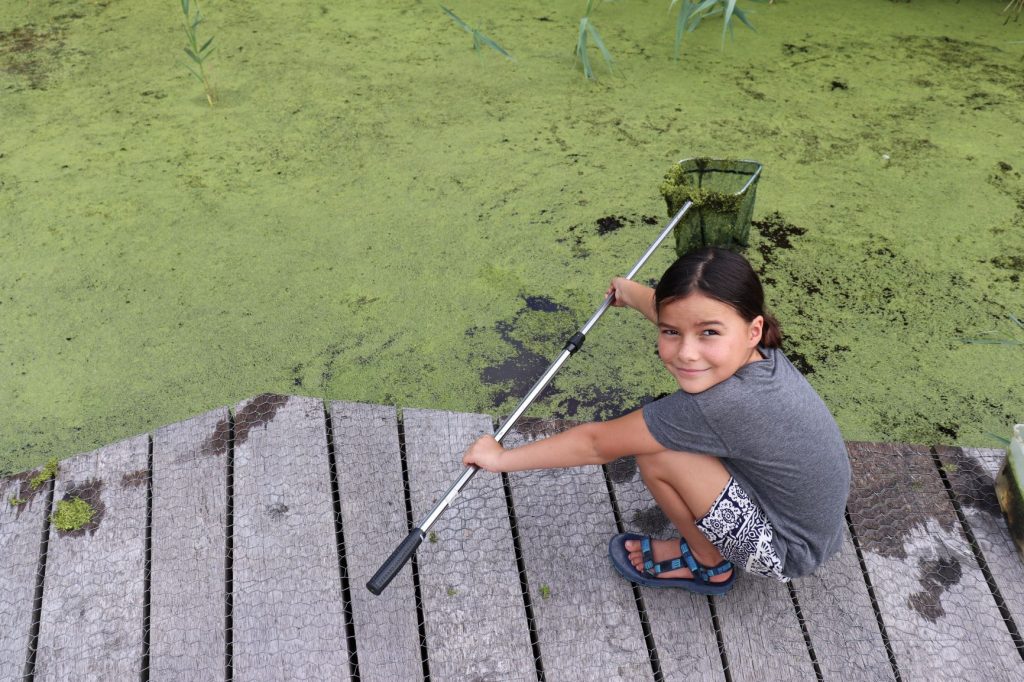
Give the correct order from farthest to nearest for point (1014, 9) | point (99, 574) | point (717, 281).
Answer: point (1014, 9)
point (99, 574)
point (717, 281)

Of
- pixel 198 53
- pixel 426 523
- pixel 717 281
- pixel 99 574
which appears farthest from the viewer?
pixel 198 53

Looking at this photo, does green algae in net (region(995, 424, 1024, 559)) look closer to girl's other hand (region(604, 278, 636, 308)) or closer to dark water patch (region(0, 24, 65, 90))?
girl's other hand (region(604, 278, 636, 308))

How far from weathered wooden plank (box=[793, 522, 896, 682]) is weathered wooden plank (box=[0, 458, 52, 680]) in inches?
46.3

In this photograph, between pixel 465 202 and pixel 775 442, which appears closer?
pixel 775 442

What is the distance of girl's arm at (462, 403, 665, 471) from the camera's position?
1.19 metres

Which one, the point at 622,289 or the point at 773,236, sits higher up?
the point at 622,289

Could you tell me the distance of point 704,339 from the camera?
1.17m

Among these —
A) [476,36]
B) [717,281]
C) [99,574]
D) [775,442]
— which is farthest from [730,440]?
Answer: [476,36]

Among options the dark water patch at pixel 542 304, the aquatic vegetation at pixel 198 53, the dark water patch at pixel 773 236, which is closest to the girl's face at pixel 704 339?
the dark water patch at pixel 542 304

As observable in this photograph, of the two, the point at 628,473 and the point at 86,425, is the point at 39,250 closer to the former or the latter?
the point at 86,425

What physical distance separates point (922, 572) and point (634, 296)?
2.08 feet

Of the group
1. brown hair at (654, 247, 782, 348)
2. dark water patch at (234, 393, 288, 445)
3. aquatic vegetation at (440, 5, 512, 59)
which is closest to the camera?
brown hair at (654, 247, 782, 348)

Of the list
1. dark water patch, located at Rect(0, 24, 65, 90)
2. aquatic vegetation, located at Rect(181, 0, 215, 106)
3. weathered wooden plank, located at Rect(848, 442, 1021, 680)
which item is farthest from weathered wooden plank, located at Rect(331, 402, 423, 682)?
dark water patch, located at Rect(0, 24, 65, 90)

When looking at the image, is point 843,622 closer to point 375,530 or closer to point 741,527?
point 741,527
